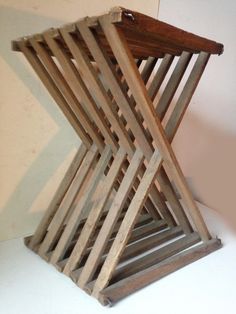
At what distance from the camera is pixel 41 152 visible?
125cm

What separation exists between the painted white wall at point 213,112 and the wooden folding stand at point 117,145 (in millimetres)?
365

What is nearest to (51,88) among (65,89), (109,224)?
(65,89)

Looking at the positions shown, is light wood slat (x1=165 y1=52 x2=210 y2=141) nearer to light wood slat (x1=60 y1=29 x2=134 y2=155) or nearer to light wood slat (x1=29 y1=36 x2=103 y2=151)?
light wood slat (x1=60 y1=29 x2=134 y2=155)

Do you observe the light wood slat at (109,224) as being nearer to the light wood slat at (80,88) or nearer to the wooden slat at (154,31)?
the light wood slat at (80,88)

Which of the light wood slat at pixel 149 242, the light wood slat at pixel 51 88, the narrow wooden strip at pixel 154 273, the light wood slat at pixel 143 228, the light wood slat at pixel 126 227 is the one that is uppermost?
the light wood slat at pixel 51 88

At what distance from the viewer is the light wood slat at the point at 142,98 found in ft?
2.43

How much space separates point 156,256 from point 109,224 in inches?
9.7

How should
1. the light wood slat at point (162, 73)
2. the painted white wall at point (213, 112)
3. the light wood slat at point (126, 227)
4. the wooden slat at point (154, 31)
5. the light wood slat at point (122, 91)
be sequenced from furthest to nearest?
the painted white wall at point (213, 112), the light wood slat at point (162, 73), the light wood slat at point (126, 227), the light wood slat at point (122, 91), the wooden slat at point (154, 31)

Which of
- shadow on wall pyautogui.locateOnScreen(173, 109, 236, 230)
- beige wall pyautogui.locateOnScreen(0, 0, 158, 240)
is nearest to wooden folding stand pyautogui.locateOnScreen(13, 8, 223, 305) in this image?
beige wall pyautogui.locateOnScreen(0, 0, 158, 240)

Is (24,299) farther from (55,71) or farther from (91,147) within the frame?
(55,71)

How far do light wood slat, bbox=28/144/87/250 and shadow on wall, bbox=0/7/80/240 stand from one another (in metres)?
0.12

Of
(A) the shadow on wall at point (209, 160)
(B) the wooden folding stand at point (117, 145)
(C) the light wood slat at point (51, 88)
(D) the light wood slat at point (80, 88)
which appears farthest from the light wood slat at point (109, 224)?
(A) the shadow on wall at point (209, 160)

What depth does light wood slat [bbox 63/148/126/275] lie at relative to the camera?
1.00 meters

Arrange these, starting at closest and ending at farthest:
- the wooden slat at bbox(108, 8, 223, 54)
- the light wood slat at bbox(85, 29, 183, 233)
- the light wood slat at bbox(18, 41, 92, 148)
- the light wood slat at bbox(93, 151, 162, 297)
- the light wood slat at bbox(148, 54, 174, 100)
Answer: the wooden slat at bbox(108, 8, 223, 54) → the light wood slat at bbox(85, 29, 183, 233) → the light wood slat at bbox(93, 151, 162, 297) → the light wood slat at bbox(18, 41, 92, 148) → the light wood slat at bbox(148, 54, 174, 100)
